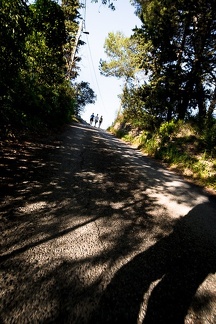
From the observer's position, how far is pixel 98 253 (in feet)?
7.20

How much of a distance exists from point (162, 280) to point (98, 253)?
717 millimetres

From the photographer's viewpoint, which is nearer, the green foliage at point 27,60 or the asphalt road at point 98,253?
the asphalt road at point 98,253

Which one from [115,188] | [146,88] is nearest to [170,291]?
[115,188]

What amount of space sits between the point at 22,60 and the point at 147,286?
4779 mm

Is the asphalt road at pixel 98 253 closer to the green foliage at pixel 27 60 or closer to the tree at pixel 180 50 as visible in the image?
the green foliage at pixel 27 60

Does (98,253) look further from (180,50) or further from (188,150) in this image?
(180,50)

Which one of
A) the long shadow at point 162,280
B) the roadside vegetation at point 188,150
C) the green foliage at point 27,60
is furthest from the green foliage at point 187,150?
the green foliage at point 27,60

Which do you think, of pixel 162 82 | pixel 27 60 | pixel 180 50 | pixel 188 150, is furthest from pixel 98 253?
pixel 180 50

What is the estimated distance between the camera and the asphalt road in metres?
1.58

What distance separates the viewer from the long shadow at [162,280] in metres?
1.61

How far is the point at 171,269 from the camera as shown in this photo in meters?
2.18

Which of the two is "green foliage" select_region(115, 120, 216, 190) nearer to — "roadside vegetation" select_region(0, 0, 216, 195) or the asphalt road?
"roadside vegetation" select_region(0, 0, 216, 195)

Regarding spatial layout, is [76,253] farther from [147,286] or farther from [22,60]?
[22,60]

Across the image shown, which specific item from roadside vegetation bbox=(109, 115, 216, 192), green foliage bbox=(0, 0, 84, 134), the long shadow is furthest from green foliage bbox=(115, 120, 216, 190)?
green foliage bbox=(0, 0, 84, 134)
